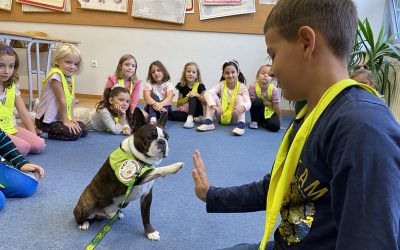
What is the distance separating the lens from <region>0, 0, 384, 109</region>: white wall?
16.4 ft

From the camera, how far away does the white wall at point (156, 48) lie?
16.4 ft

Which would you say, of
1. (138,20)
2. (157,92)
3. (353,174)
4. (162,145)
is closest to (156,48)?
(138,20)

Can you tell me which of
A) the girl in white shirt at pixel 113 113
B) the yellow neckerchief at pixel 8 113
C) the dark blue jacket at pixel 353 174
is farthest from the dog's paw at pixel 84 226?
the girl in white shirt at pixel 113 113

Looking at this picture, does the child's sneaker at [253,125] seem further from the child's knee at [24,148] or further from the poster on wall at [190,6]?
the child's knee at [24,148]

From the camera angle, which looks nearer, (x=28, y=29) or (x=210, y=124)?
(x=210, y=124)

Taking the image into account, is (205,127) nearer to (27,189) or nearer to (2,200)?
(27,189)

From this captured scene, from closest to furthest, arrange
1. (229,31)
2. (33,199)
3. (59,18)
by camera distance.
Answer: (33,199) → (229,31) → (59,18)

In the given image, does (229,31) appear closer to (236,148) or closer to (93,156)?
(236,148)

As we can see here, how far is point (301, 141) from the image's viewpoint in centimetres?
61

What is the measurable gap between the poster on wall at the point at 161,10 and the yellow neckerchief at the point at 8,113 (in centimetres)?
297

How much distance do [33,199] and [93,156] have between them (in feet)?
2.52

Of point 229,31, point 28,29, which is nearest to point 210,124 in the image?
point 229,31

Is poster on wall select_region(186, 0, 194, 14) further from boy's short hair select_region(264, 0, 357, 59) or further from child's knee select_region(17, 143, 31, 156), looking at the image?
boy's short hair select_region(264, 0, 357, 59)

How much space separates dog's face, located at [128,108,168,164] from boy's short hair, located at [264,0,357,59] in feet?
2.66
